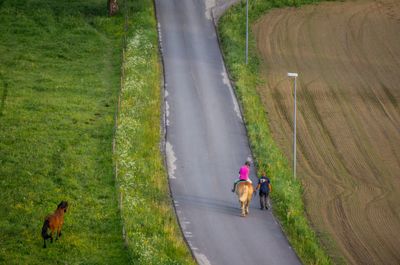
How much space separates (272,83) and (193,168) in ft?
42.9

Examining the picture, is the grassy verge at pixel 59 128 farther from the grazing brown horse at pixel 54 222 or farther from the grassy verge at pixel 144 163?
the grassy verge at pixel 144 163

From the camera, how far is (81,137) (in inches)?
1523

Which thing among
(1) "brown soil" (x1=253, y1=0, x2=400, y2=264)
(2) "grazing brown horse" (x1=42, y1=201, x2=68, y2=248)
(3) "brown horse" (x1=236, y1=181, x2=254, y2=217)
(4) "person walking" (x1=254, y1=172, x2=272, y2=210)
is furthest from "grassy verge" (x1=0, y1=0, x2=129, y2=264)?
(1) "brown soil" (x1=253, y1=0, x2=400, y2=264)

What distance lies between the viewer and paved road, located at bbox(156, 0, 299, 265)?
101 ft

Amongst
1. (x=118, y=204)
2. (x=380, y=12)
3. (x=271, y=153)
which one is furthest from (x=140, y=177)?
(x=380, y=12)

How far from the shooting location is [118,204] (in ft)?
105

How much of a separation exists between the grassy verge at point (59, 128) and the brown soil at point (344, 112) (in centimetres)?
905

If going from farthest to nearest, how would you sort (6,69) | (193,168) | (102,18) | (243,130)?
(102,18)
(6,69)
(243,130)
(193,168)

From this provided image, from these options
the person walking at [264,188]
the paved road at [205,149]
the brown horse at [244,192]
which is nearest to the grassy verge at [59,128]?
the paved road at [205,149]

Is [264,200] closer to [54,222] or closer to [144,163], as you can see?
[144,163]

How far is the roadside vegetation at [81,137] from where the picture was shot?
94.7ft

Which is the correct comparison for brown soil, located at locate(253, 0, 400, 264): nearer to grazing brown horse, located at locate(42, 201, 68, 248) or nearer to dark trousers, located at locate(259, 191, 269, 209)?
dark trousers, located at locate(259, 191, 269, 209)

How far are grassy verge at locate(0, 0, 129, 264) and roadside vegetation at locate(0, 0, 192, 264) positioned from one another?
56 mm

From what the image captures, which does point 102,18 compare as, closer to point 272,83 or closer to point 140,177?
point 272,83
